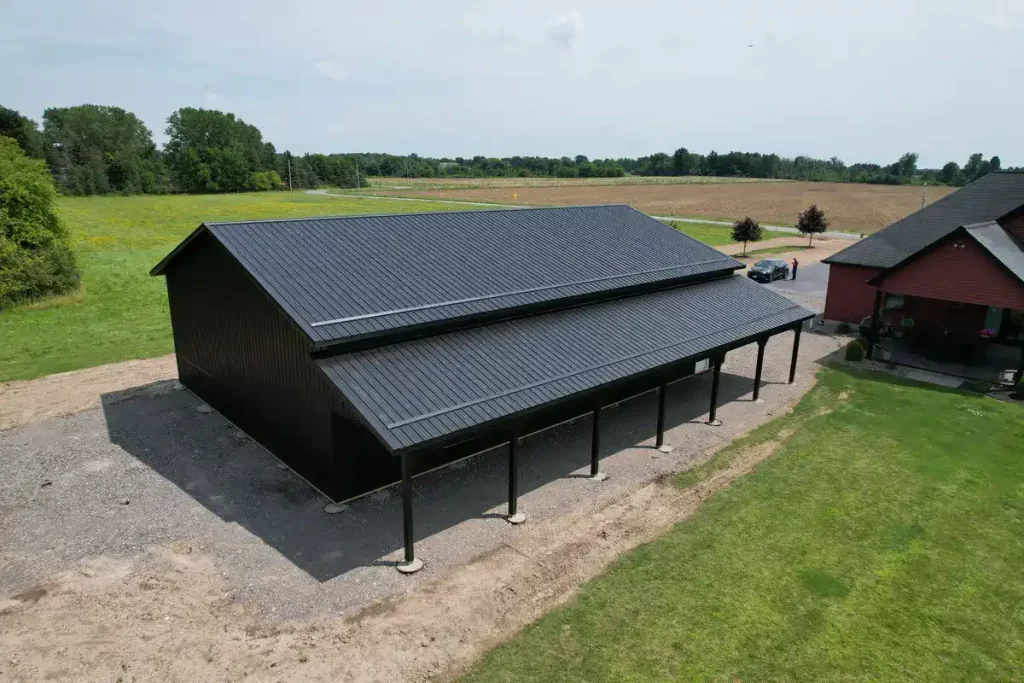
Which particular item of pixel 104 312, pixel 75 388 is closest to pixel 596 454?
pixel 75 388

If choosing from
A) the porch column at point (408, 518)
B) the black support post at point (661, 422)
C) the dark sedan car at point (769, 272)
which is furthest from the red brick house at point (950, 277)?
the porch column at point (408, 518)

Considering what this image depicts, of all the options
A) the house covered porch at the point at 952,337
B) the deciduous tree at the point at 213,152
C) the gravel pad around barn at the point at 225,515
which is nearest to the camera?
the gravel pad around barn at the point at 225,515

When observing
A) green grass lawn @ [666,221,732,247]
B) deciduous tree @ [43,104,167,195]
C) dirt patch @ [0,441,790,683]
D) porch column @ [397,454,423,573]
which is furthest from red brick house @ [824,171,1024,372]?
deciduous tree @ [43,104,167,195]

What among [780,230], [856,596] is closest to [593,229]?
[856,596]

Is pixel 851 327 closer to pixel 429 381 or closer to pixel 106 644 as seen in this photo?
pixel 429 381

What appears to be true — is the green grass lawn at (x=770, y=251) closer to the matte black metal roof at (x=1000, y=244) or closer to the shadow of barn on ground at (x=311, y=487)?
the matte black metal roof at (x=1000, y=244)

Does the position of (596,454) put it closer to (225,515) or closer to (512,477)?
(512,477)
